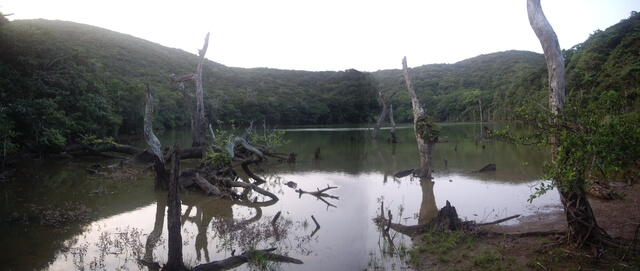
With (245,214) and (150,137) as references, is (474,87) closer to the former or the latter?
(150,137)

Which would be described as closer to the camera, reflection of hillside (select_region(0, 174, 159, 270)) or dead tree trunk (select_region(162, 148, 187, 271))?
dead tree trunk (select_region(162, 148, 187, 271))

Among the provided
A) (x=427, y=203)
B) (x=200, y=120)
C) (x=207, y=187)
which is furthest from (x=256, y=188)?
(x=200, y=120)

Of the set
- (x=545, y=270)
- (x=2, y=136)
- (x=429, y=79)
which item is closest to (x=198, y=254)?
(x=545, y=270)

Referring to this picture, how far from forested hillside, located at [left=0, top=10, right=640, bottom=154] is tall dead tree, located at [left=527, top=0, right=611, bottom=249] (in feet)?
1.37

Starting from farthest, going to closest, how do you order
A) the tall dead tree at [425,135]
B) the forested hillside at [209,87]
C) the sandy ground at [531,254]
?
the tall dead tree at [425,135]
the forested hillside at [209,87]
the sandy ground at [531,254]

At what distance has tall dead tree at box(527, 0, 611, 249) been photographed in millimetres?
5492

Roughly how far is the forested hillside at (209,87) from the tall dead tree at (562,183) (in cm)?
42

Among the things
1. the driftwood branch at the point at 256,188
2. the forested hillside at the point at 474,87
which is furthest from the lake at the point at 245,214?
the forested hillside at the point at 474,87

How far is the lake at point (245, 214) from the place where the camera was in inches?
242

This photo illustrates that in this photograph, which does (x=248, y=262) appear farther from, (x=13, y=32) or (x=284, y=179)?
(x=13, y=32)

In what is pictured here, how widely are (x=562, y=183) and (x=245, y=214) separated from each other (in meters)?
6.52

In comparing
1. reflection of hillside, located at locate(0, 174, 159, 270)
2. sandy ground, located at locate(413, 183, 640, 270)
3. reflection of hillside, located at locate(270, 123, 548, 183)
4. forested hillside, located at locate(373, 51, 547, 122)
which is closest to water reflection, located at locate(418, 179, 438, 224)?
sandy ground, located at locate(413, 183, 640, 270)

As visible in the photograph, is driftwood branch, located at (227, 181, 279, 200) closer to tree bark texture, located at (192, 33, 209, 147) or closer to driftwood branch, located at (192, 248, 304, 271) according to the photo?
driftwood branch, located at (192, 248, 304, 271)

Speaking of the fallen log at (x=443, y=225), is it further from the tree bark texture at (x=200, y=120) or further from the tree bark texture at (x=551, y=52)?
the tree bark texture at (x=200, y=120)
